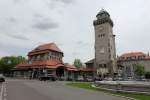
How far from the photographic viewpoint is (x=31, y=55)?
89938mm

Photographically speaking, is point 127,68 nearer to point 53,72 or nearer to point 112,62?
point 112,62

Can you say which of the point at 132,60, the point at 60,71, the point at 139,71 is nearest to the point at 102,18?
the point at 60,71

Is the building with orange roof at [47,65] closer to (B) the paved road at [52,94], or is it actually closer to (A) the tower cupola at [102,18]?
(A) the tower cupola at [102,18]

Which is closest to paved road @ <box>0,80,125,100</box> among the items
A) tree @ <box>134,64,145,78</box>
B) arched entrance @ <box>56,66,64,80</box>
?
arched entrance @ <box>56,66,64,80</box>

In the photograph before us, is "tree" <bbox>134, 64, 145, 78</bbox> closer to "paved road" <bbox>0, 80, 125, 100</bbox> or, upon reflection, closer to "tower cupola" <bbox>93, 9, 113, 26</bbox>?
"tower cupola" <bbox>93, 9, 113, 26</bbox>

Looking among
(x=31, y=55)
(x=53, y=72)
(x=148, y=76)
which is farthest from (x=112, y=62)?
(x=31, y=55)

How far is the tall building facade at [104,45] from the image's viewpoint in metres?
88.4

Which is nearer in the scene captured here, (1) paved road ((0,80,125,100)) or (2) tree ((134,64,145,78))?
(1) paved road ((0,80,125,100))

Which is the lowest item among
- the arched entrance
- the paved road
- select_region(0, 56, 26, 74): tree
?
the paved road

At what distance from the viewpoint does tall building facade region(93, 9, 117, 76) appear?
8844 centimetres

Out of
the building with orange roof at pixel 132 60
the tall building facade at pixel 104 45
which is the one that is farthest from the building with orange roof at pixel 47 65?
the building with orange roof at pixel 132 60

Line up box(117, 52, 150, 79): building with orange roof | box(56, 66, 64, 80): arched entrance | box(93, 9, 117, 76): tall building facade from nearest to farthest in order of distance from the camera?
box(56, 66, 64, 80): arched entrance < box(93, 9, 117, 76): tall building facade < box(117, 52, 150, 79): building with orange roof

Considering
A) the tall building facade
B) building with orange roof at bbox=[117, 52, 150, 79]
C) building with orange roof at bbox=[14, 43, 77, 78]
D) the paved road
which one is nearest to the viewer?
the paved road

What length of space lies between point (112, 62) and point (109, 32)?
39.0 feet
